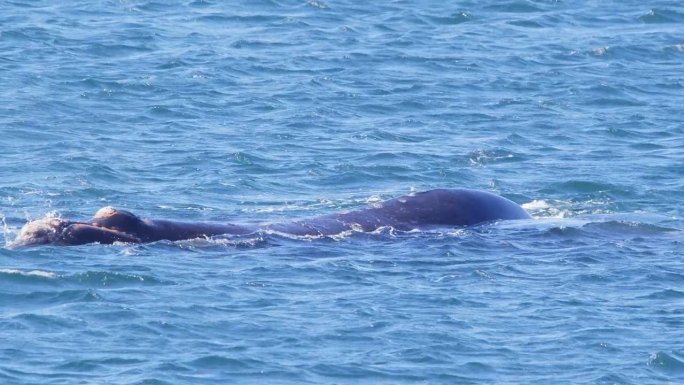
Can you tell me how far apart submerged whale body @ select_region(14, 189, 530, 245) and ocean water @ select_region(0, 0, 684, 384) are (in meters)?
0.31

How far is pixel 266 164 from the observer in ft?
95.1

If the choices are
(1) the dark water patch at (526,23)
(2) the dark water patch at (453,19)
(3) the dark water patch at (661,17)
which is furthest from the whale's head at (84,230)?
(3) the dark water patch at (661,17)

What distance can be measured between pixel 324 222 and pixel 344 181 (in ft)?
17.0

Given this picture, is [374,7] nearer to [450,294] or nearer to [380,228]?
[380,228]

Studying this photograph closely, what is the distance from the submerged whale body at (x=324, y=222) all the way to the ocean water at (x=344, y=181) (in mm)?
315

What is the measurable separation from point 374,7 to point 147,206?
2287cm

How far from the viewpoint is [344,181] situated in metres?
27.9

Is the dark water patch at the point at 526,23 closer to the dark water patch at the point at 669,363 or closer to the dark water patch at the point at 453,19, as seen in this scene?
the dark water patch at the point at 453,19

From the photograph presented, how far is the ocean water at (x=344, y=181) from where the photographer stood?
17109 millimetres

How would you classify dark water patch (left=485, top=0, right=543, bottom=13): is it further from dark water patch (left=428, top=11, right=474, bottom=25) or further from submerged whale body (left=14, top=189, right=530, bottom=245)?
submerged whale body (left=14, top=189, right=530, bottom=245)

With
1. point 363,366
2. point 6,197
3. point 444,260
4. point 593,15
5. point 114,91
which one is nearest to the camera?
point 363,366

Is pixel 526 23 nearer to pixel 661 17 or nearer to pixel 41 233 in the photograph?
pixel 661 17

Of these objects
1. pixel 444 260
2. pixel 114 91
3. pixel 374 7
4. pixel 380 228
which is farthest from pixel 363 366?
pixel 374 7

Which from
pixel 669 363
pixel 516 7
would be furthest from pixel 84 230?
pixel 516 7
